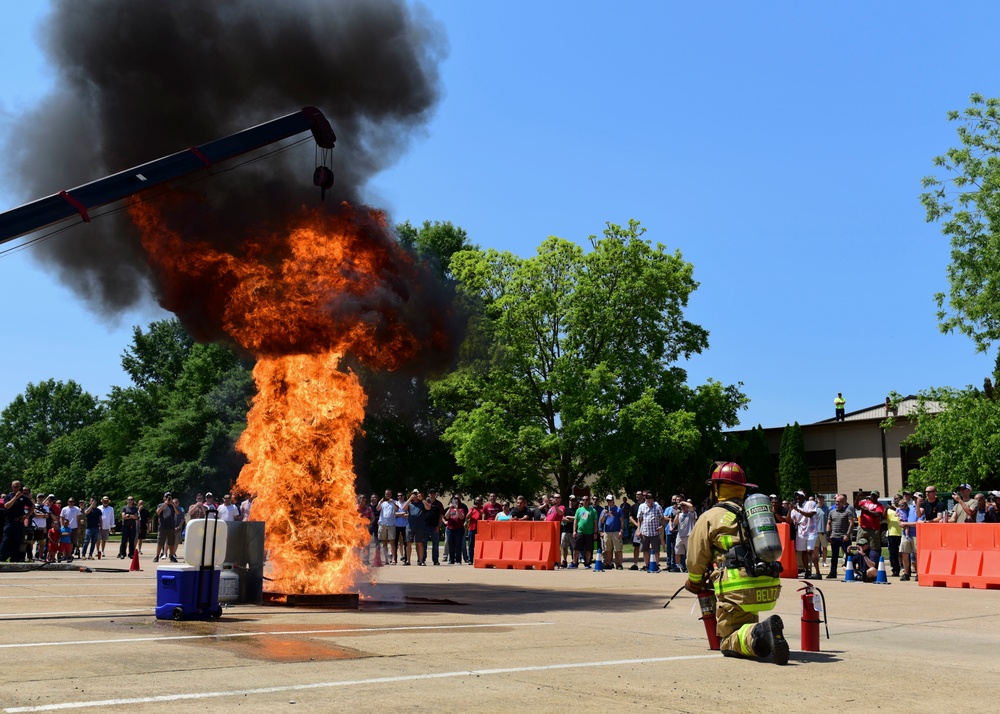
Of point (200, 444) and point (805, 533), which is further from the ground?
point (200, 444)

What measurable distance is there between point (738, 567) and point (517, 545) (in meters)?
15.2

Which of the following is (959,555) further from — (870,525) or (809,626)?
(809,626)

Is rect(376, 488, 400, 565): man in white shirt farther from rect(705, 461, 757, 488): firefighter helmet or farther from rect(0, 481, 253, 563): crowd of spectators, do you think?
rect(705, 461, 757, 488): firefighter helmet

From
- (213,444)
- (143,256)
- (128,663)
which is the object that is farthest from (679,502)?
(213,444)

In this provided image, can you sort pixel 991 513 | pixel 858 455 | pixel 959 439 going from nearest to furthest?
pixel 991 513
pixel 959 439
pixel 858 455

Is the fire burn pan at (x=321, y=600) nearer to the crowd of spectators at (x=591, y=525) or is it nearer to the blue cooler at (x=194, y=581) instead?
the blue cooler at (x=194, y=581)

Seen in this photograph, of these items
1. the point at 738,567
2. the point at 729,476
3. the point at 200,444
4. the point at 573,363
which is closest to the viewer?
the point at 738,567

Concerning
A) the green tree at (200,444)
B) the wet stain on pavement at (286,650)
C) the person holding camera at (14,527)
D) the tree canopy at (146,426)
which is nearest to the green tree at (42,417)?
the tree canopy at (146,426)

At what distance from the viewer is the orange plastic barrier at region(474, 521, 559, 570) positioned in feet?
72.9

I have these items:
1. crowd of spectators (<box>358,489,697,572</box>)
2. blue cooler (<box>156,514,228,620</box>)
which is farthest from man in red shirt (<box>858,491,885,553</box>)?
blue cooler (<box>156,514,228,620</box>)

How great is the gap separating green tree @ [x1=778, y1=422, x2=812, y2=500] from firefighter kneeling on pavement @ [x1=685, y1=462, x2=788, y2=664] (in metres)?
42.1

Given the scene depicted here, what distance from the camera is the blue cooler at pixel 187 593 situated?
34.2ft

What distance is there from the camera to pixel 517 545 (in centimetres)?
2273

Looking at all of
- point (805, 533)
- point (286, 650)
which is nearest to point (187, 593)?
point (286, 650)
